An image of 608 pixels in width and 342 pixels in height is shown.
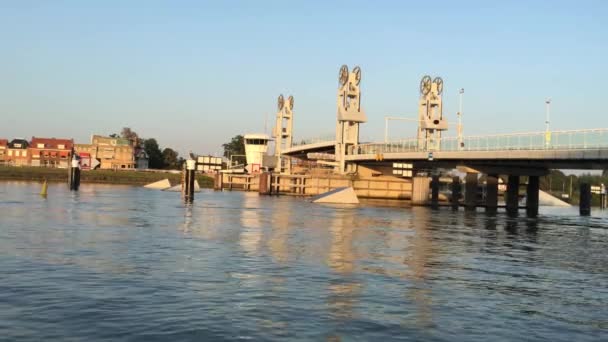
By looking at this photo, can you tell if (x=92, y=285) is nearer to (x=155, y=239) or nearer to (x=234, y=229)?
(x=155, y=239)

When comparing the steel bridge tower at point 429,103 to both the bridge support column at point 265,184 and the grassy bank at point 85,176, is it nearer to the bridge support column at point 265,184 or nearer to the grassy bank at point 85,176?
the bridge support column at point 265,184

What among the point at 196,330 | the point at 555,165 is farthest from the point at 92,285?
the point at 555,165

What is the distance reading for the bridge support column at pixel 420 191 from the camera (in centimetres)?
10275

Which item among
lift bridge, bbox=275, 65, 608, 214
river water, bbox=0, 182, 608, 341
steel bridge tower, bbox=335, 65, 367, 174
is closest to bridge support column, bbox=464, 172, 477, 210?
lift bridge, bbox=275, 65, 608, 214

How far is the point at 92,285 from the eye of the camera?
19547 millimetres

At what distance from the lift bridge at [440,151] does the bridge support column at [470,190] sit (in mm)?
147

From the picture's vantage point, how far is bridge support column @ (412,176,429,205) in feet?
337

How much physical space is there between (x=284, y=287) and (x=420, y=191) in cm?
8453

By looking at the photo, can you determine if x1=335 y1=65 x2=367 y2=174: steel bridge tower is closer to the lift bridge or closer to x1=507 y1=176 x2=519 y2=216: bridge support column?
the lift bridge

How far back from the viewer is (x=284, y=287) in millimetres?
20547

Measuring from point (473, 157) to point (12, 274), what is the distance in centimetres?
6353

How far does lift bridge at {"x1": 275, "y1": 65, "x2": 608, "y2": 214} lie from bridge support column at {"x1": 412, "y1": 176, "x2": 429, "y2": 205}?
1049mm

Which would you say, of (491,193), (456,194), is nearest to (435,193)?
(456,194)

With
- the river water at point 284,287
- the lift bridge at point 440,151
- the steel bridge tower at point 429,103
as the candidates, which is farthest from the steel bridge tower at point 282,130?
the river water at point 284,287
